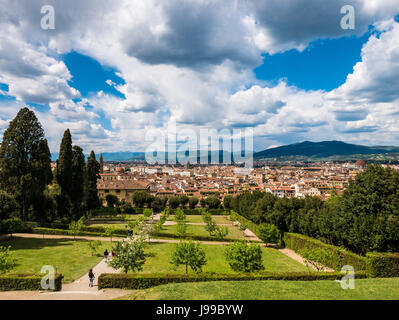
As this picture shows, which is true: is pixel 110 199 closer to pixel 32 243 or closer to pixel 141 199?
pixel 141 199

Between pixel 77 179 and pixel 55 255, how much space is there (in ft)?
78.1

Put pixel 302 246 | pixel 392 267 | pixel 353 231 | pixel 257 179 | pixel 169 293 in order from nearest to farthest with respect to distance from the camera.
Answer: pixel 169 293 → pixel 392 267 → pixel 353 231 → pixel 302 246 → pixel 257 179

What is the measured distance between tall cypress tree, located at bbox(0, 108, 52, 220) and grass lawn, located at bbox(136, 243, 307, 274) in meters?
19.7

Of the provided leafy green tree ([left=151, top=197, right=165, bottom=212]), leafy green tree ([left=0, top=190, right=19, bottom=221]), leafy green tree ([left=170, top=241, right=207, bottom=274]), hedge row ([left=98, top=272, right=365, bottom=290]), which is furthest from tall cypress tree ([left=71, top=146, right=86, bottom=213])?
leafy green tree ([left=170, top=241, right=207, bottom=274])

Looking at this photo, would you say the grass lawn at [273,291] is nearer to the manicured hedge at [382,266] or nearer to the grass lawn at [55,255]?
the manicured hedge at [382,266]

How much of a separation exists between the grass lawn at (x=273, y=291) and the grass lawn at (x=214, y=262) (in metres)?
8.07

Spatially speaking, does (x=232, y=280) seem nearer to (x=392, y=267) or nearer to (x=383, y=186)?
(x=392, y=267)

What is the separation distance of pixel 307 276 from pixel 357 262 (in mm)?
8142

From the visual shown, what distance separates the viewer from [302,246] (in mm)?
32625

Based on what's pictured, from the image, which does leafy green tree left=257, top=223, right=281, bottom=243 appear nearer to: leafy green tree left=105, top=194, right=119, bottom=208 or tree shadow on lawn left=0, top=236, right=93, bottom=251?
tree shadow on lawn left=0, top=236, right=93, bottom=251

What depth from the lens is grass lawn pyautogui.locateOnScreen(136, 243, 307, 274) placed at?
79.6 feet

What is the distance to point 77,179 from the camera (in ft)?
157
